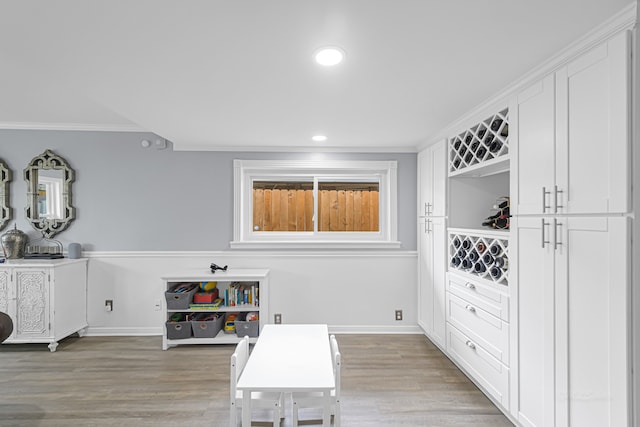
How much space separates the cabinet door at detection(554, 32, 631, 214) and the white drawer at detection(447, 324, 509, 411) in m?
1.25

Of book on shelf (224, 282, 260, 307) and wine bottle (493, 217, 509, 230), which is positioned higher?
wine bottle (493, 217, 509, 230)

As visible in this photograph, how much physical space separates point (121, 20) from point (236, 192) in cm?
253

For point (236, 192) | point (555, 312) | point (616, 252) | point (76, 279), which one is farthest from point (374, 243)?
point (76, 279)

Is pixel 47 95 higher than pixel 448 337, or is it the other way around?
pixel 47 95

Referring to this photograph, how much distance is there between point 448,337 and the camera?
3.05 meters

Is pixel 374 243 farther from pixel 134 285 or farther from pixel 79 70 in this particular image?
pixel 79 70

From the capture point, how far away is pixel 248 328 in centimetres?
346

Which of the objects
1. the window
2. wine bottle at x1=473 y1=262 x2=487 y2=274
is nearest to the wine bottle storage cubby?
wine bottle at x1=473 y1=262 x2=487 y2=274

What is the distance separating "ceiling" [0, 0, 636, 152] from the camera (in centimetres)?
134

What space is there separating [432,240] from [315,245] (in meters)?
1.30

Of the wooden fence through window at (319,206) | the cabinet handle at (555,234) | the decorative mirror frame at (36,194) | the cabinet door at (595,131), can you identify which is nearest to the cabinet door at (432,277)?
the wooden fence through window at (319,206)

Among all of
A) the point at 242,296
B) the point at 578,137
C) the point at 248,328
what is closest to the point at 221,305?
the point at 242,296

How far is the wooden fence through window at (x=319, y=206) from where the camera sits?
410cm

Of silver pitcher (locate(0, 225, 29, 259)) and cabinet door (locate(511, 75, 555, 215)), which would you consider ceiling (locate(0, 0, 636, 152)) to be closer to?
cabinet door (locate(511, 75, 555, 215))
